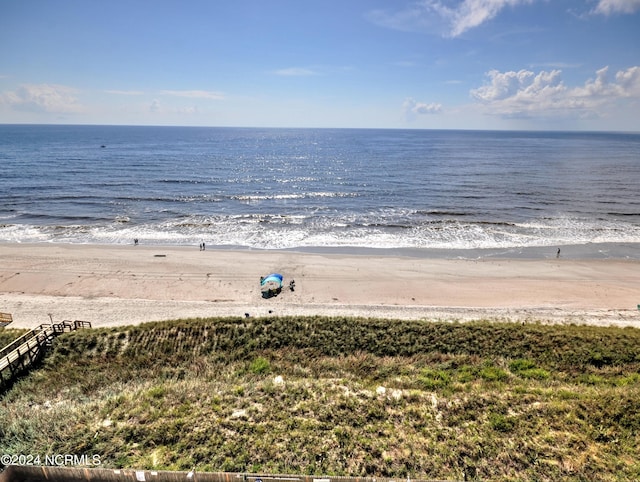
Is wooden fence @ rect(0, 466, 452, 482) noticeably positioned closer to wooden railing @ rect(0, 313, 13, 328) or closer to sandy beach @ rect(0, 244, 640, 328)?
sandy beach @ rect(0, 244, 640, 328)

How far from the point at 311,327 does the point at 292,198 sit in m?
42.0

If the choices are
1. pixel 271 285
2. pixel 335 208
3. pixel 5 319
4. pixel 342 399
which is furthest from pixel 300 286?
pixel 335 208

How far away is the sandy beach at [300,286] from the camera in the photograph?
24.1 meters

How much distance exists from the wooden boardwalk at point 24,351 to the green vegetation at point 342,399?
2.35ft

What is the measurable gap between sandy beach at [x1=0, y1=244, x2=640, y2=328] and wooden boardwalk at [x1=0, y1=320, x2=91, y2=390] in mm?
3005

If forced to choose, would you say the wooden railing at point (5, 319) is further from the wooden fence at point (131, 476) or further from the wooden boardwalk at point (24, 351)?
the wooden fence at point (131, 476)

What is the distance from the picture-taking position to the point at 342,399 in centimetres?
1411

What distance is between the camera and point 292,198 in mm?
60375

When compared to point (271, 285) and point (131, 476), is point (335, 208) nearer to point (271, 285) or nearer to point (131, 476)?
point (271, 285)

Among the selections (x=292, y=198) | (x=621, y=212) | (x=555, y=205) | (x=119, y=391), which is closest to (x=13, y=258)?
(x=119, y=391)

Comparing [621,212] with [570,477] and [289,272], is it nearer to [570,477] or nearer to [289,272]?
[289,272]

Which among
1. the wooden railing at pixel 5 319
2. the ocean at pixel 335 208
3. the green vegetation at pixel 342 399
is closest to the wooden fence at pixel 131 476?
the green vegetation at pixel 342 399

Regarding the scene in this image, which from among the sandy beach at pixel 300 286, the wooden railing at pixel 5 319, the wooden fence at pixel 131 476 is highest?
the wooden fence at pixel 131 476

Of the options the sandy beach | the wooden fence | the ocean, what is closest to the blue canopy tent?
the sandy beach
